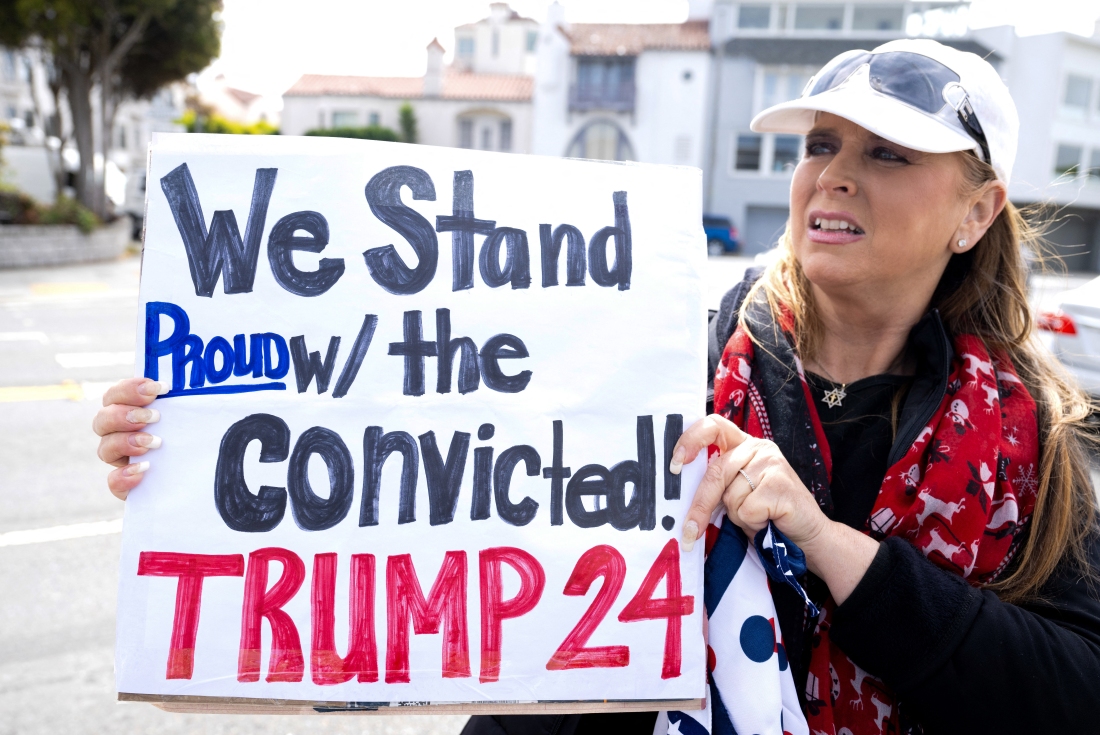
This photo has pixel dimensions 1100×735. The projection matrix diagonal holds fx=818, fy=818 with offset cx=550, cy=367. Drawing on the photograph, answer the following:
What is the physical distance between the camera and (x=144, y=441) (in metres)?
1.26

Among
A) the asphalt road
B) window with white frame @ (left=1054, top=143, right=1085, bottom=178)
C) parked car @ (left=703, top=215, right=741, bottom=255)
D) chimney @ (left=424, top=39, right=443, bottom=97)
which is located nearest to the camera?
the asphalt road

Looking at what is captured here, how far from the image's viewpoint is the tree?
14.6 meters

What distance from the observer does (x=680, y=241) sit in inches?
54.1

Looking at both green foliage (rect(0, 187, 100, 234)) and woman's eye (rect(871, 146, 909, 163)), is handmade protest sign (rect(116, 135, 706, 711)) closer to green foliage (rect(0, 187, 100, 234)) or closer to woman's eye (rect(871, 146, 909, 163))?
woman's eye (rect(871, 146, 909, 163))

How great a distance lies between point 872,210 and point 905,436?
395 mm

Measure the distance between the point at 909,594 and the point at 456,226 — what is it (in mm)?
913

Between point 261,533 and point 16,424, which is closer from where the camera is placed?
→ point 261,533

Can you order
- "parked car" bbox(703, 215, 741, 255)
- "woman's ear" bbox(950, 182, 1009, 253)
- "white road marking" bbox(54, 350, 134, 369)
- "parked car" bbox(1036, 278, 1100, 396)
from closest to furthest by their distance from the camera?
"woman's ear" bbox(950, 182, 1009, 253), "parked car" bbox(1036, 278, 1100, 396), "white road marking" bbox(54, 350, 134, 369), "parked car" bbox(703, 215, 741, 255)

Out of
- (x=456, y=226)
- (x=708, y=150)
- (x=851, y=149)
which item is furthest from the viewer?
(x=708, y=150)

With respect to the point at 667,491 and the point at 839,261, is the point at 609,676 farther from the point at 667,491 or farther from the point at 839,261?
the point at 839,261

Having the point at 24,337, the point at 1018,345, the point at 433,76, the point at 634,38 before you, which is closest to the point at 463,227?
the point at 1018,345

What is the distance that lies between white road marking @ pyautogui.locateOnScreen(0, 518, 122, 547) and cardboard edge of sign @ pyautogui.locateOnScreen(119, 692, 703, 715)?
3378 millimetres

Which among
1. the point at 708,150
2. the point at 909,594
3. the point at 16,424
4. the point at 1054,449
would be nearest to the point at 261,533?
the point at 909,594

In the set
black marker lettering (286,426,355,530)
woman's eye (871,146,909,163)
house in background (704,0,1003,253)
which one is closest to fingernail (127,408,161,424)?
black marker lettering (286,426,355,530)
